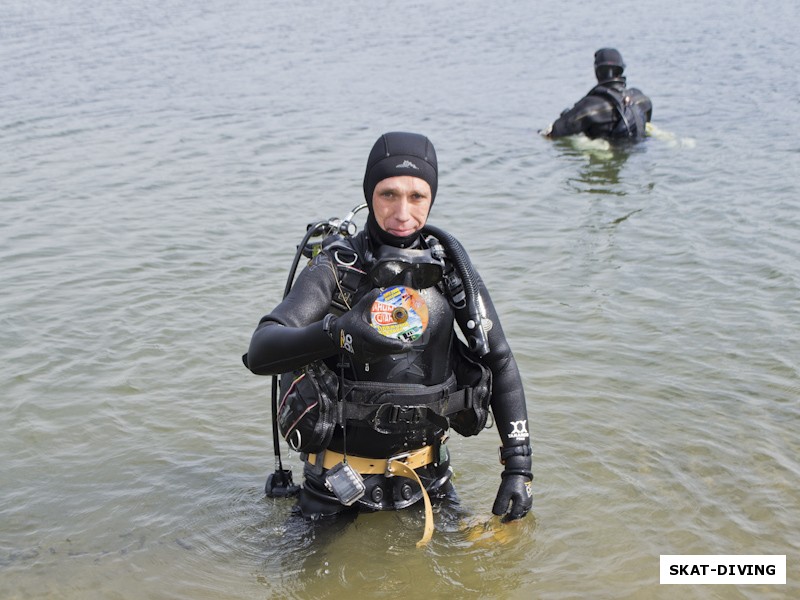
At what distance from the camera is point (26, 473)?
5266 mm

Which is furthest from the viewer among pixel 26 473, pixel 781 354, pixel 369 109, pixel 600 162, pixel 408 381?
pixel 369 109

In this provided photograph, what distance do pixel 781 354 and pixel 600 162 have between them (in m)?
6.29

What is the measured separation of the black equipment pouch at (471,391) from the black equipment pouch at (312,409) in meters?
0.52

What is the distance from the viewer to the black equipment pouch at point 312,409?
3.62 m

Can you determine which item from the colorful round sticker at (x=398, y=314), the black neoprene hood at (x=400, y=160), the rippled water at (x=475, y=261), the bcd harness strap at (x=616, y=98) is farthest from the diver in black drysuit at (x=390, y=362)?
the bcd harness strap at (x=616, y=98)

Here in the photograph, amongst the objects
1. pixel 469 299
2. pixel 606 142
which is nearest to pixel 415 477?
pixel 469 299

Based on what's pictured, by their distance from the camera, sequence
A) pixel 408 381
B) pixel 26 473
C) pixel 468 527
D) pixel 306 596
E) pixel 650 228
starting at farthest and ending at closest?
pixel 650 228, pixel 26 473, pixel 468 527, pixel 306 596, pixel 408 381

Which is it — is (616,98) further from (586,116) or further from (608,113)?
(586,116)

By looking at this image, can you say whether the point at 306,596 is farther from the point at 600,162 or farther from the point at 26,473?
the point at 600,162

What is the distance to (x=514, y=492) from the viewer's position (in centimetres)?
382

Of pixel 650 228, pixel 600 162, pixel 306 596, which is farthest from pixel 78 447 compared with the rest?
pixel 600 162

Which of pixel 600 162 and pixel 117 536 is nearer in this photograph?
pixel 117 536

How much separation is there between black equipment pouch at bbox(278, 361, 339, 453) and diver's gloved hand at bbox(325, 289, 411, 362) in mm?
433

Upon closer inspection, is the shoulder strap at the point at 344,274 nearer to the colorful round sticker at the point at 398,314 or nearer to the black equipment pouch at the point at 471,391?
the colorful round sticker at the point at 398,314
